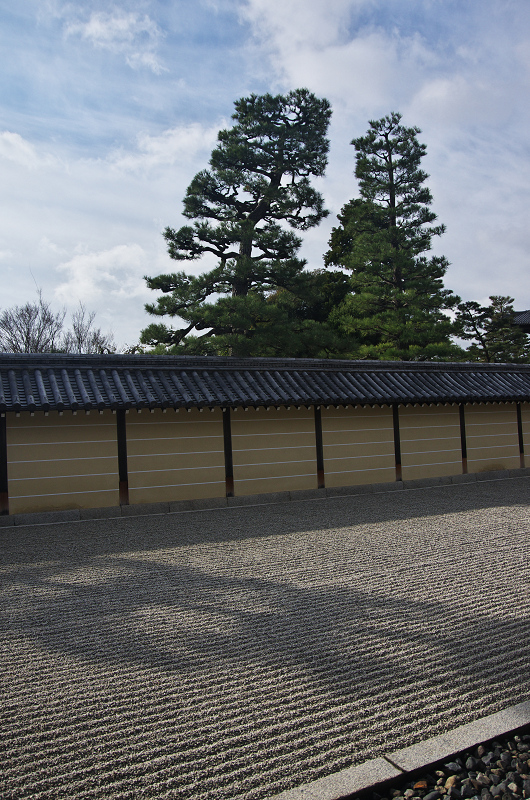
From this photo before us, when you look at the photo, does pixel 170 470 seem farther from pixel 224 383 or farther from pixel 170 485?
pixel 224 383

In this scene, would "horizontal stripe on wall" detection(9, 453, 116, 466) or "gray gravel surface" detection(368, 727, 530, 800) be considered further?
"horizontal stripe on wall" detection(9, 453, 116, 466)

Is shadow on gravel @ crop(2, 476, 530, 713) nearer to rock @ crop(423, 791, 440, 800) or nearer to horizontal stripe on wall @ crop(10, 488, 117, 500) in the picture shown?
rock @ crop(423, 791, 440, 800)

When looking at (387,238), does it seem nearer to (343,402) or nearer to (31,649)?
(343,402)

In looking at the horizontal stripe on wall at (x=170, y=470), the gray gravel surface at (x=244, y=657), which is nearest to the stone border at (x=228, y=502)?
the horizontal stripe on wall at (x=170, y=470)

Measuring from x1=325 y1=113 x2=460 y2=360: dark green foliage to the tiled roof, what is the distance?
5.27 metres

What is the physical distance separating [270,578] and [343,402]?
6.52 meters

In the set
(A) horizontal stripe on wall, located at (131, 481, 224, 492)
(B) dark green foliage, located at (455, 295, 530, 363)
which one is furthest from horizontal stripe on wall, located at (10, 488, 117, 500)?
(B) dark green foliage, located at (455, 295, 530, 363)

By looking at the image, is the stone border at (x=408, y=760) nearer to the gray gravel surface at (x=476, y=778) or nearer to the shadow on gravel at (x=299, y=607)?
the gray gravel surface at (x=476, y=778)

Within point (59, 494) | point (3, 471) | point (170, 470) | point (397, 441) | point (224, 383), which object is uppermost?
point (224, 383)

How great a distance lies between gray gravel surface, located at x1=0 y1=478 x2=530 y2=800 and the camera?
2.39m

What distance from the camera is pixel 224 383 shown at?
10.8 m

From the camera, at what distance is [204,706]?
9.21 feet

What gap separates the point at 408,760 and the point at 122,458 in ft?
26.6

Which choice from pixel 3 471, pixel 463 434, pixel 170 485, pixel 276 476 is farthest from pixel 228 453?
pixel 463 434
